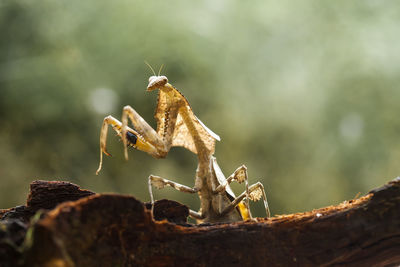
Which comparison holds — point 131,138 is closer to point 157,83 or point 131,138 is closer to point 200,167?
point 157,83

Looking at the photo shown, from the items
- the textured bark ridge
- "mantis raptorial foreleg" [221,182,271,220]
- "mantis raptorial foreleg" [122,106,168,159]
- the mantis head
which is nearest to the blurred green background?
"mantis raptorial foreleg" [221,182,271,220]

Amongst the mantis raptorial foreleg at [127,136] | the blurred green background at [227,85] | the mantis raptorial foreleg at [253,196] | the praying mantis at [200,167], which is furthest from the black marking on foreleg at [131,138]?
the blurred green background at [227,85]

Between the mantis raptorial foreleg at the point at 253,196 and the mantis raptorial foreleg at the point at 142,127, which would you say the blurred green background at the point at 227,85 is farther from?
the mantis raptorial foreleg at the point at 142,127

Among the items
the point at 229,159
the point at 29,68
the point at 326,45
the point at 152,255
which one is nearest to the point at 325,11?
the point at 326,45

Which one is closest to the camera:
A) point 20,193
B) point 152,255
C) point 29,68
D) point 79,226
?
point 79,226

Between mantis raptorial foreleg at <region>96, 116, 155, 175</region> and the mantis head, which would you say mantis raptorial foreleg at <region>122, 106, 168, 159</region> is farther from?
the mantis head

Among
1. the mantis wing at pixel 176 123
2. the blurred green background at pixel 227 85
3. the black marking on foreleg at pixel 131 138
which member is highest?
the blurred green background at pixel 227 85

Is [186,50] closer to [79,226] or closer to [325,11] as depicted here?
[325,11]
